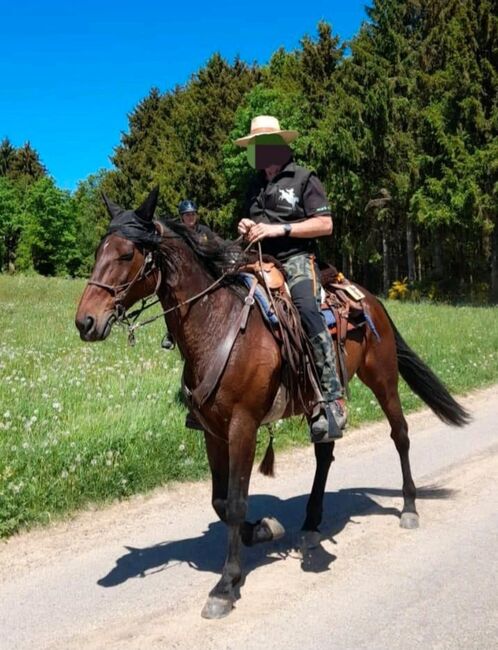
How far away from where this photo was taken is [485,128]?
29406 millimetres

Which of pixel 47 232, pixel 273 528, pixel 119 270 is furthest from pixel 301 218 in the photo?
pixel 47 232

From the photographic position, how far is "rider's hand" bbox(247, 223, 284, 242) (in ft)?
15.0

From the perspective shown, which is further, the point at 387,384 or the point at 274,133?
the point at 387,384

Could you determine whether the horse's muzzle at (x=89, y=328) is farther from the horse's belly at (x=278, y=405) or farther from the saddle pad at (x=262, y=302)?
the horse's belly at (x=278, y=405)

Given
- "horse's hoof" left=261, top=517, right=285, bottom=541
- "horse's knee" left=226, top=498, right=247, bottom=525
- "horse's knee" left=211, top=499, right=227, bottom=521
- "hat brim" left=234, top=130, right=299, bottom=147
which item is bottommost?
"horse's hoof" left=261, top=517, right=285, bottom=541

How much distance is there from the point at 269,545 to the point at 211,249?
2618 millimetres

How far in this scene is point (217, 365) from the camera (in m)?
4.30

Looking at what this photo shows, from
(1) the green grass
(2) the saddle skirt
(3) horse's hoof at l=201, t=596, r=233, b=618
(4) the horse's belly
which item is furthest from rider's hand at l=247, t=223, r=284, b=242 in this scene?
(1) the green grass

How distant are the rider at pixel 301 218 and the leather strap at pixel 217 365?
0.62m

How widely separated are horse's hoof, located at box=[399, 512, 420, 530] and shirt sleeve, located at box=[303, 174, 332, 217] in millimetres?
2826

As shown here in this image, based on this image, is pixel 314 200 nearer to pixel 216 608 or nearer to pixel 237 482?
pixel 237 482

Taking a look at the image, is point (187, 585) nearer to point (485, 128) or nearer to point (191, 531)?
point (191, 531)

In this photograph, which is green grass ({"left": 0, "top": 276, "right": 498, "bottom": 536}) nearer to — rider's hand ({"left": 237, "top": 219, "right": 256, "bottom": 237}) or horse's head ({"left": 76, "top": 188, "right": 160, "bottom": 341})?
horse's head ({"left": 76, "top": 188, "right": 160, "bottom": 341})

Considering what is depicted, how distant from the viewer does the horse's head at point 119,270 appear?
390cm
